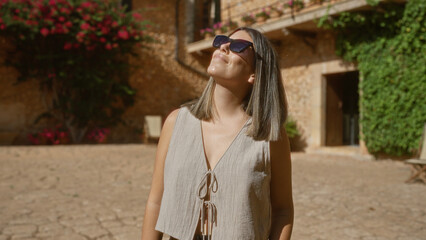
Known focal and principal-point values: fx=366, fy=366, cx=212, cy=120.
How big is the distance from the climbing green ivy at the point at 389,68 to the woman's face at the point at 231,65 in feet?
21.8

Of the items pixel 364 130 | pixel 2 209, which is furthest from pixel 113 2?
pixel 2 209

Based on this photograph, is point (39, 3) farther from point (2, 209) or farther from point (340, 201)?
point (340, 201)

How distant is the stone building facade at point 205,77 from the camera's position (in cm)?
909

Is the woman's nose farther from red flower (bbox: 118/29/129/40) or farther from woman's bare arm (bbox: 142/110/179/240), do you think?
red flower (bbox: 118/29/129/40)

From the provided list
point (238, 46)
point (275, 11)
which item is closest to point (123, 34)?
point (275, 11)

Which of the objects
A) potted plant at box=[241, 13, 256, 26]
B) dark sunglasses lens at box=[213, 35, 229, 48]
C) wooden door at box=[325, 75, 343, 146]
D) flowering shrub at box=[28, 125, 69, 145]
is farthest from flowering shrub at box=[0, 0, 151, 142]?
dark sunglasses lens at box=[213, 35, 229, 48]

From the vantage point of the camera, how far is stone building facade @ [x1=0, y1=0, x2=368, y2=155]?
9.09m

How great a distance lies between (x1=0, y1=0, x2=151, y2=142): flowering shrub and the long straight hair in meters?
9.48

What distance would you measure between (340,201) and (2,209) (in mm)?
3642

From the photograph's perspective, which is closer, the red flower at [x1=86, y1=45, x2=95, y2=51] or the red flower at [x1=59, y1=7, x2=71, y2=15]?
the red flower at [x1=59, y1=7, x2=71, y2=15]

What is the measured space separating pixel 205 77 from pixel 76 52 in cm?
458

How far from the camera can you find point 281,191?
4.19 ft

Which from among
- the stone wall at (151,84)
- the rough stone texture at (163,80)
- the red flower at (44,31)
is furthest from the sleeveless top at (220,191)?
the stone wall at (151,84)

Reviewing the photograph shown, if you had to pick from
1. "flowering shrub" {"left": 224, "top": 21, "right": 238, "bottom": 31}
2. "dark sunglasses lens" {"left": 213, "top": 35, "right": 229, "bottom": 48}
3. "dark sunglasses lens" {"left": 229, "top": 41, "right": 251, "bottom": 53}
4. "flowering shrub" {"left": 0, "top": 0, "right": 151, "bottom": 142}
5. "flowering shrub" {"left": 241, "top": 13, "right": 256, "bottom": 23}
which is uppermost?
"flowering shrub" {"left": 241, "top": 13, "right": 256, "bottom": 23}
